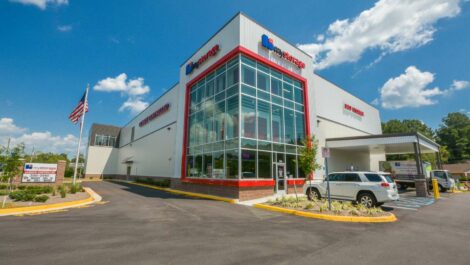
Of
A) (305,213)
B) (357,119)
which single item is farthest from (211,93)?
(357,119)

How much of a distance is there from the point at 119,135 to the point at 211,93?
4350 centimetres

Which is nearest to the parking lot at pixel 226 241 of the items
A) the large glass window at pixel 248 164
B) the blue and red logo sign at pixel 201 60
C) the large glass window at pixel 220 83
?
the large glass window at pixel 248 164

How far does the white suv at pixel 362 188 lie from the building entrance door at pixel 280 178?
375cm

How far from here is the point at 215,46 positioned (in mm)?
19766

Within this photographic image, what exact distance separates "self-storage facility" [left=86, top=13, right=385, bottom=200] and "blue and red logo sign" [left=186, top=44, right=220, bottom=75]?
0.29 feet

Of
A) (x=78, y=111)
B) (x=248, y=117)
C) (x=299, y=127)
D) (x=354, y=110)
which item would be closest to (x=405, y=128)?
(x=354, y=110)

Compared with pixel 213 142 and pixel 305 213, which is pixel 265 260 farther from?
pixel 213 142

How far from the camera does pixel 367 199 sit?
1155cm

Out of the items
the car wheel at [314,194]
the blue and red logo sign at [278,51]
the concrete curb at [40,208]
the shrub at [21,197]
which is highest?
the blue and red logo sign at [278,51]

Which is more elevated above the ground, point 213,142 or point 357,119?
point 357,119

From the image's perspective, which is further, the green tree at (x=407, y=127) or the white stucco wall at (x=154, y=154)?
the green tree at (x=407, y=127)

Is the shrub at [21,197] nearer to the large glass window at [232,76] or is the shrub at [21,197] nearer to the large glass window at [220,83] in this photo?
the large glass window at [220,83]

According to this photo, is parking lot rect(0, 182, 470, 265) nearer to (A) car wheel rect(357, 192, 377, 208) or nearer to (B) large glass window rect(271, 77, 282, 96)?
(A) car wheel rect(357, 192, 377, 208)

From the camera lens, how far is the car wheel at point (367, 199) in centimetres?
1140
